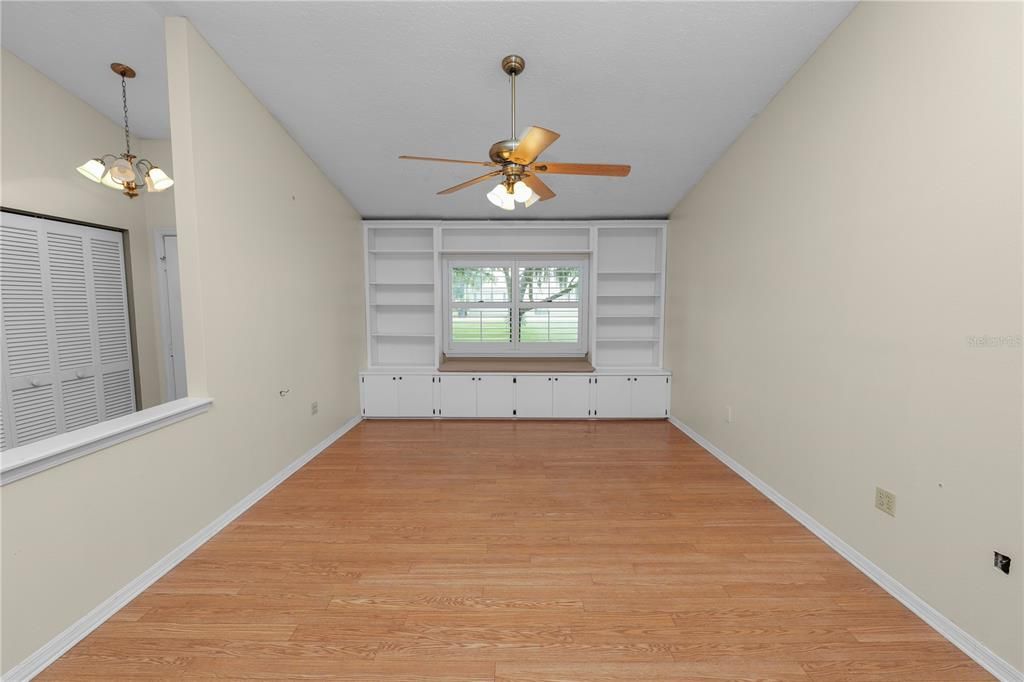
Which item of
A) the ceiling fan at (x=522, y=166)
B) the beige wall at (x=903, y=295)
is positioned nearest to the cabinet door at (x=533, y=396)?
the beige wall at (x=903, y=295)

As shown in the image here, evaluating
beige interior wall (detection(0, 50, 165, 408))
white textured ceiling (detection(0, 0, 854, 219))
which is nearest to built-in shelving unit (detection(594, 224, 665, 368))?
white textured ceiling (detection(0, 0, 854, 219))

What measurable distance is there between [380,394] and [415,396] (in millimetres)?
420

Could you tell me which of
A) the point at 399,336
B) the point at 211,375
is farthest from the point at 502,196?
the point at 399,336

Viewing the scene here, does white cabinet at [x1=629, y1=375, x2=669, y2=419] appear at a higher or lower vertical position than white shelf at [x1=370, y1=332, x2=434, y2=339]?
lower

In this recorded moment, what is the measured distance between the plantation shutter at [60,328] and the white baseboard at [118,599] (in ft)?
5.52

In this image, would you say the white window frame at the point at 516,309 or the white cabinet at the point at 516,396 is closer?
the white cabinet at the point at 516,396

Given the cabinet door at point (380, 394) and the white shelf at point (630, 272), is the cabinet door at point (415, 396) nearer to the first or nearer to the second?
the cabinet door at point (380, 394)

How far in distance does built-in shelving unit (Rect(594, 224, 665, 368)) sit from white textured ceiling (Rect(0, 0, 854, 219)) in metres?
1.43

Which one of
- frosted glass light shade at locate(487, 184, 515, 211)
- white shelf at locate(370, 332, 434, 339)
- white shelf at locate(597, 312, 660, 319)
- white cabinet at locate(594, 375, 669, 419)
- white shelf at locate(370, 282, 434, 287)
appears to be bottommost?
white cabinet at locate(594, 375, 669, 419)

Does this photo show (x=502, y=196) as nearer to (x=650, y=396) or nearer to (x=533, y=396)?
(x=533, y=396)

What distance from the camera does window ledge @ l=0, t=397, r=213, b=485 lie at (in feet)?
4.24

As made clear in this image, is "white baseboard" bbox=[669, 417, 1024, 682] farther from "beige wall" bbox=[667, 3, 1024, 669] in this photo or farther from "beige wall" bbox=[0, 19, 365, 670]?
"beige wall" bbox=[0, 19, 365, 670]

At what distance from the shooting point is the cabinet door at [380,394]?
4.48m

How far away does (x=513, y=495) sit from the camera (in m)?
2.67
